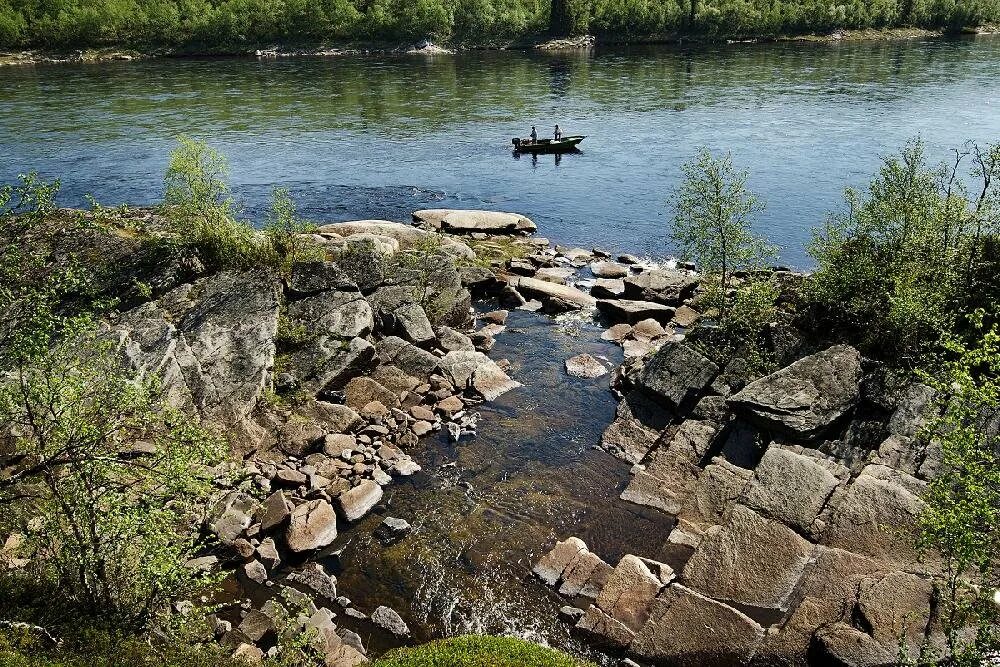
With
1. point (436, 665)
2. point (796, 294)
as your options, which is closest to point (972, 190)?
point (796, 294)

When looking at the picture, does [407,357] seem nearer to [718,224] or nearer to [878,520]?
[718,224]

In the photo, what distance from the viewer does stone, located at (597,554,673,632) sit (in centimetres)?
1970

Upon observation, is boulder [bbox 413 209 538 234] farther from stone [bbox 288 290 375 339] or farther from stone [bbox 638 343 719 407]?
stone [bbox 638 343 719 407]

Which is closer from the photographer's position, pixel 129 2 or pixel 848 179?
pixel 848 179

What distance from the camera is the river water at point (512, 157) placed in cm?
2306

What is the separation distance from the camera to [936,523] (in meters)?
14.4

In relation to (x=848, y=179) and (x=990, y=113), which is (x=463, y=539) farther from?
(x=990, y=113)

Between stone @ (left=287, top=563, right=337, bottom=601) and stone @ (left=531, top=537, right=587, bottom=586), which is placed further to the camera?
stone @ (left=531, top=537, right=587, bottom=586)

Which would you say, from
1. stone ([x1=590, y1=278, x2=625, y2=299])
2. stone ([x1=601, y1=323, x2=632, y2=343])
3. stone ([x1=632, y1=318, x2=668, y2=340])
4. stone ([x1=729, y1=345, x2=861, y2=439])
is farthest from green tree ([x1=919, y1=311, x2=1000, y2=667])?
stone ([x1=590, y1=278, x2=625, y2=299])

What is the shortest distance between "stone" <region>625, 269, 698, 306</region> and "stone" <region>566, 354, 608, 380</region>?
8.02 metres

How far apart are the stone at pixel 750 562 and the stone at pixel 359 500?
32.8 feet

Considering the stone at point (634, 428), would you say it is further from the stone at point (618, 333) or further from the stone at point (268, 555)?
the stone at point (268, 555)

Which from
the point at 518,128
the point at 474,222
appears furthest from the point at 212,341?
the point at 518,128

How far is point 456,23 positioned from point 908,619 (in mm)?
171075
